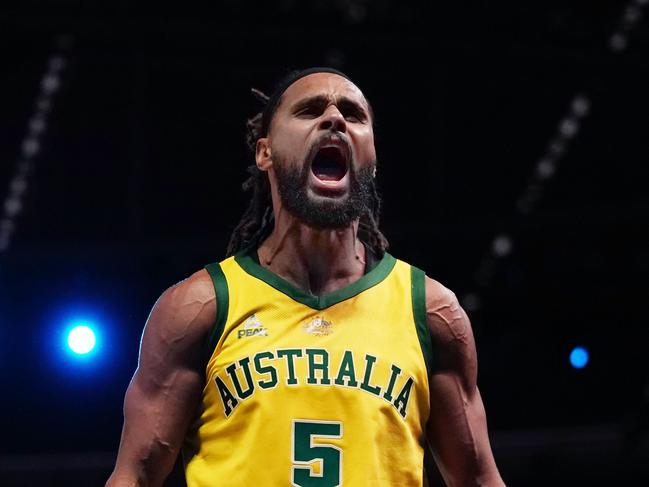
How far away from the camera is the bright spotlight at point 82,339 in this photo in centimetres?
669

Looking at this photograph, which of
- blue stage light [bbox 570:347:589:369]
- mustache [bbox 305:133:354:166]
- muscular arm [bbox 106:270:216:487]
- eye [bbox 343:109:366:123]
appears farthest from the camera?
blue stage light [bbox 570:347:589:369]

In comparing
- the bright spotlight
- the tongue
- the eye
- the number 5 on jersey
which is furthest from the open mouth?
the bright spotlight

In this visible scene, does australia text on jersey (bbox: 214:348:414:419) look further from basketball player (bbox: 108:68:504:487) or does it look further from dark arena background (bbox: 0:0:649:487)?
dark arena background (bbox: 0:0:649:487)

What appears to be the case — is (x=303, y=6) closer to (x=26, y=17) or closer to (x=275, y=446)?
(x=26, y=17)

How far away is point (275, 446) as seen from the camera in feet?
6.91

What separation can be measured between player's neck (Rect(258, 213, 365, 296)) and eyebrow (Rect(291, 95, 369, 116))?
24cm

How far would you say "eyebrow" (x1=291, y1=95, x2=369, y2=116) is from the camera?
7.86ft

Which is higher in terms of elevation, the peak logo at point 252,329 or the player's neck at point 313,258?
the player's neck at point 313,258

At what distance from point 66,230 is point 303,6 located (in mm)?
2296

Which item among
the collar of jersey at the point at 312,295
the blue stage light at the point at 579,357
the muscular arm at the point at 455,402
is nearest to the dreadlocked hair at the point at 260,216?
the collar of jersey at the point at 312,295

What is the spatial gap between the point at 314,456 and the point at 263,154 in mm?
744

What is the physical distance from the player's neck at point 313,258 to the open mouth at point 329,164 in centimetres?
11

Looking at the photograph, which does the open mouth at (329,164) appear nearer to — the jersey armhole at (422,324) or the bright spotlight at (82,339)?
the jersey armhole at (422,324)

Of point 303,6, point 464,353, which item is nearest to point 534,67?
point 303,6
